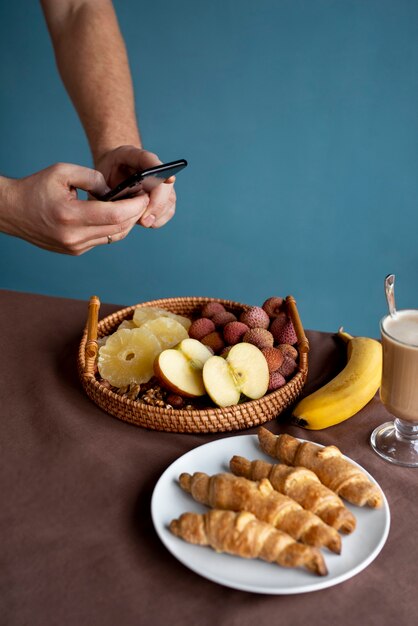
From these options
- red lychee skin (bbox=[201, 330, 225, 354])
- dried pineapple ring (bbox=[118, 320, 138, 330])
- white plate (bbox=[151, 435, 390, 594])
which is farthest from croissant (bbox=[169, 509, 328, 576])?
dried pineapple ring (bbox=[118, 320, 138, 330])

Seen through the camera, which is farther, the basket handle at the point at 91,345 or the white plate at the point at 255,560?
the basket handle at the point at 91,345

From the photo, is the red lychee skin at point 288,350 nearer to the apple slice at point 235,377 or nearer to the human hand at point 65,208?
the apple slice at point 235,377

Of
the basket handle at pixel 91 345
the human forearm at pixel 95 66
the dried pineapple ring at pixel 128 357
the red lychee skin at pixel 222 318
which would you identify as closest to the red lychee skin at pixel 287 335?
the red lychee skin at pixel 222 318

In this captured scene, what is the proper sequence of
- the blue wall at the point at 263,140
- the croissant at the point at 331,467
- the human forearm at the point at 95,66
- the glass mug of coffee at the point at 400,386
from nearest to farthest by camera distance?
the croissant at the point at 331,467 → the glass mug of coffee at the point at 400,386 → the human forearm at the point at 95,66 → the blue wall at the point at 263,140

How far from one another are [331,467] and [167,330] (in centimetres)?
47

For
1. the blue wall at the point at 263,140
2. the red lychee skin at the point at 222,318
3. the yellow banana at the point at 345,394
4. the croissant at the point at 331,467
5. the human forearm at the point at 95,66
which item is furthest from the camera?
the blue wall at the point at 263,140

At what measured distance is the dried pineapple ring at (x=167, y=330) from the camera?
46.6 inches

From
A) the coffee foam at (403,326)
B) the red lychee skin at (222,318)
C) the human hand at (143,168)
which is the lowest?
the red lychee skin at (222,318)

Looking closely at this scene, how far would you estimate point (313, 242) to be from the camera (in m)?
2.69

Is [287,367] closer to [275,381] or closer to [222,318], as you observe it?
[275,381]

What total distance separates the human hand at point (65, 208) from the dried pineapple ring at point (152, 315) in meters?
0.16

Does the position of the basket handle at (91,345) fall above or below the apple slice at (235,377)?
above

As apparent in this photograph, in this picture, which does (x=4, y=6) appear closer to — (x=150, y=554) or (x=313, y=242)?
(x=313, y=242)

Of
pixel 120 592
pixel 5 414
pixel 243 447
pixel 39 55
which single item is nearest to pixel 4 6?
pixel 39 55
